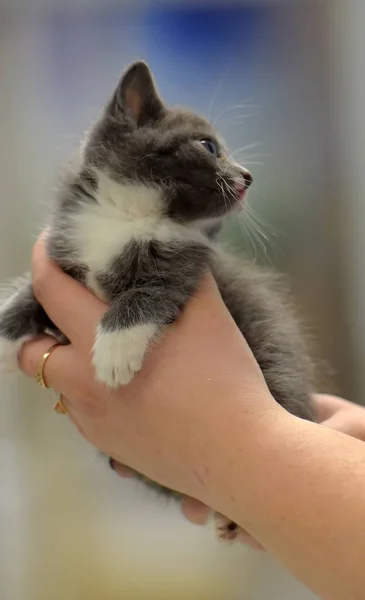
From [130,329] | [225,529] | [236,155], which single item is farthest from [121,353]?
[236,155]

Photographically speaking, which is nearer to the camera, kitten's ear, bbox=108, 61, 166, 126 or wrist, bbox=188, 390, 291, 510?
wrist, bbox=188, 390, 291, 510

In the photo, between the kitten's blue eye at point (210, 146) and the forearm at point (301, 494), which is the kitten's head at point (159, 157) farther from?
the forearm at point (301, 494)

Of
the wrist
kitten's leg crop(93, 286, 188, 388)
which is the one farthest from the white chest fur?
the wrist

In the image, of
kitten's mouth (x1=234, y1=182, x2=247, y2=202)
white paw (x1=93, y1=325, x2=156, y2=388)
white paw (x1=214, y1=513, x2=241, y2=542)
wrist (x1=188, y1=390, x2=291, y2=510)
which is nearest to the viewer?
wrist (x1=188, y1=390, x2=291, y2=510)

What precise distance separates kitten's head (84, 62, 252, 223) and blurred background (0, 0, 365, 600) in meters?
0.74

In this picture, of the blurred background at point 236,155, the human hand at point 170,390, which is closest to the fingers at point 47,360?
the human hand at point 170,390

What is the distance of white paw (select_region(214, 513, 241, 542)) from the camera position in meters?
1.10

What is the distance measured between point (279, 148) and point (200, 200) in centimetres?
102

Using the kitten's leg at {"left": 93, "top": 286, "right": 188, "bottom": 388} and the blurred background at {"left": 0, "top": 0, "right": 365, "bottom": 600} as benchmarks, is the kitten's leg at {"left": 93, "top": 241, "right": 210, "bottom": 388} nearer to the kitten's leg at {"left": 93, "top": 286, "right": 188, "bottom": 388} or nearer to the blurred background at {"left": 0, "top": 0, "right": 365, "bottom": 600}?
the kitten's leg at {"left": 93, "top": 286, "right": 188, "bottom": 388}

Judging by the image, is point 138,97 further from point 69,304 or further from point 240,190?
point 69,304

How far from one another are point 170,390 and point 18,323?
45 centimetres

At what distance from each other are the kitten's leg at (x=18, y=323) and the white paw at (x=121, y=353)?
282 millimetres

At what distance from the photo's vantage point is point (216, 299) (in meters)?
1.09

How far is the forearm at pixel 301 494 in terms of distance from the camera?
709 mm
